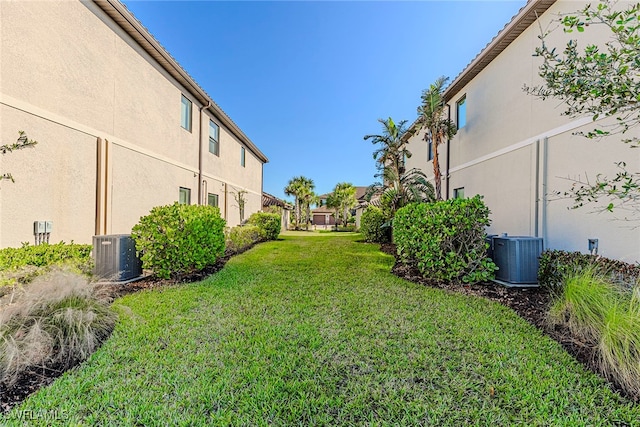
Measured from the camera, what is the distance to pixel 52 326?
11.0 ft

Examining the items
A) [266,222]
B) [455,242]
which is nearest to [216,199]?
[266,222]

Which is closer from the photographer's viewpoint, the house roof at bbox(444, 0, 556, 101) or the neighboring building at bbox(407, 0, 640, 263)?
the neighboring building at bbox(407, 0, 640, 263)

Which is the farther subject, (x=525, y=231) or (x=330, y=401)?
(x=525, y=231)

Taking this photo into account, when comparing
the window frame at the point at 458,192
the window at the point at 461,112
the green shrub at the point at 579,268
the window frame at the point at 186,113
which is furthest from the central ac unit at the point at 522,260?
the window frame at the point at 186,113

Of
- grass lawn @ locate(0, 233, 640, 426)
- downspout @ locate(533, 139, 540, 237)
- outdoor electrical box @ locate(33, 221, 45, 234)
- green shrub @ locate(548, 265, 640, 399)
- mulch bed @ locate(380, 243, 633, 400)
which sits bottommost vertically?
grass lawn @ locate(0, 233, 640, 426)

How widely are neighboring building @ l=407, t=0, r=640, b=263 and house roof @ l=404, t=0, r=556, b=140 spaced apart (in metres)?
0.02

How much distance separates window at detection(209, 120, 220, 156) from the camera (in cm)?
1402

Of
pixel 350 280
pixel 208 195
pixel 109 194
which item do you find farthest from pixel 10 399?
pixel 208 195

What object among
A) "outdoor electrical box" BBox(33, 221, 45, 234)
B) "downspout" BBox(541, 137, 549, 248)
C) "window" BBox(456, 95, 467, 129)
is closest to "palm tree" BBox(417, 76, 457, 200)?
"window" BBox(456, 95, 467, 129)

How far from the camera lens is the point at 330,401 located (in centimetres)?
254

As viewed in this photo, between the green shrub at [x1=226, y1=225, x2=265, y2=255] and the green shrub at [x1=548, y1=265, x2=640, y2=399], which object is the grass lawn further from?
the green shrub at [x1=226, y1=225, x2=265, y2=255]

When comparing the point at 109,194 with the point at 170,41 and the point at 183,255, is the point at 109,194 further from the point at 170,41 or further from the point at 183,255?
the point at 170,41

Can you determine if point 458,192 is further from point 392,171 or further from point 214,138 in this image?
point 214,138

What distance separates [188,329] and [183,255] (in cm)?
300
